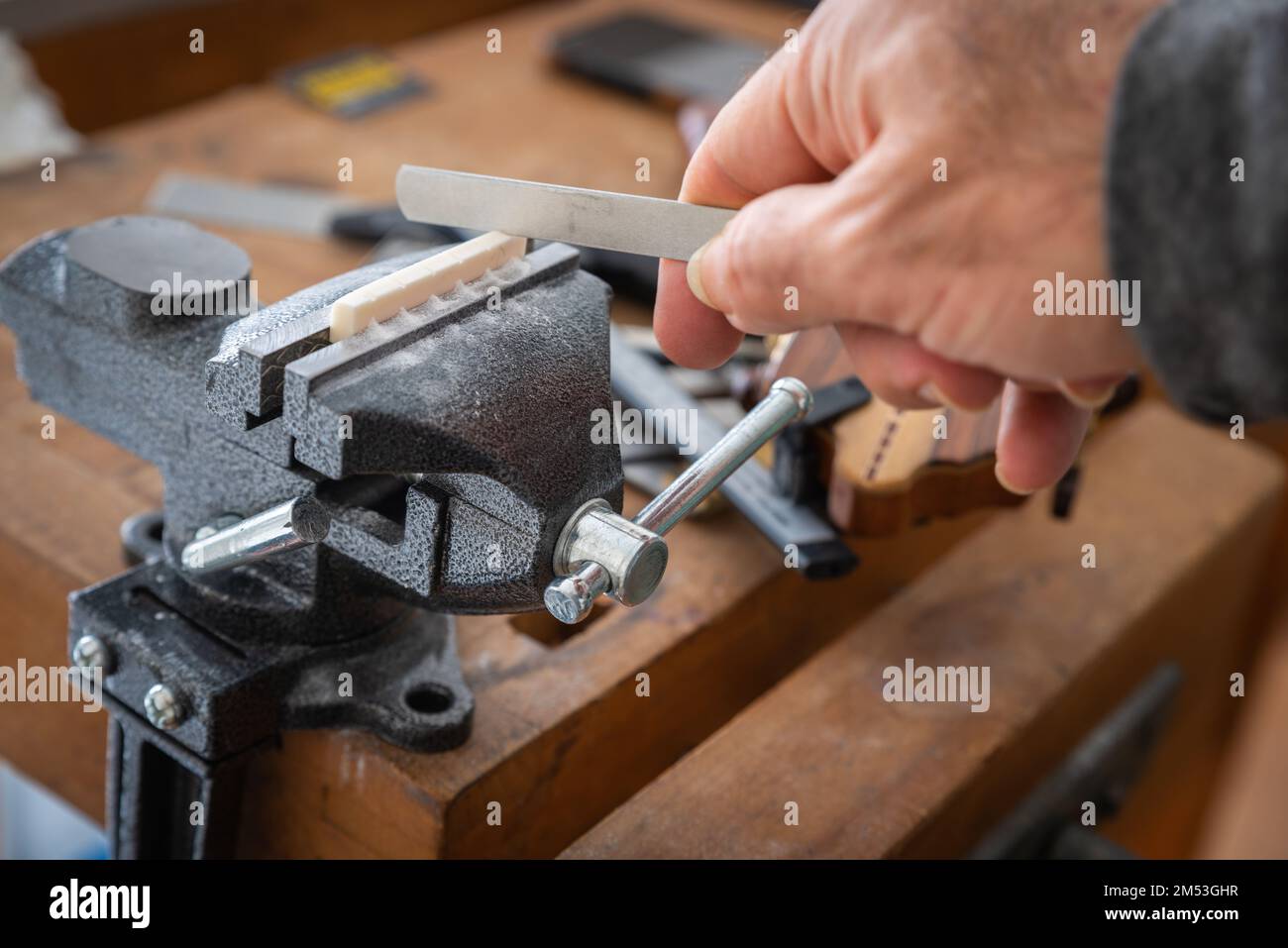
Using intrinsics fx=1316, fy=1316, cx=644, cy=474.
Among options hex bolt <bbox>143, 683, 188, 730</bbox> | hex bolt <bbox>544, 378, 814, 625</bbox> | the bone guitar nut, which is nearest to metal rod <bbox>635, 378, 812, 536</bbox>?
hex bolt <bbox>544, 378, 814, 625</bbox>

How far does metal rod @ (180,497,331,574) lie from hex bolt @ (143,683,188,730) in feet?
0.23

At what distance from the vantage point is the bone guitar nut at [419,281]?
23.1 inches

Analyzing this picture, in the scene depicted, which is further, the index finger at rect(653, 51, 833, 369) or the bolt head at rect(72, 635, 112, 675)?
the bolt head at rect(72, 635, 112, 675)

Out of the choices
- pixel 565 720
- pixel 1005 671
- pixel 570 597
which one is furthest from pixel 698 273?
pixel 1005 671

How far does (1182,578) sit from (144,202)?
95 centimetres

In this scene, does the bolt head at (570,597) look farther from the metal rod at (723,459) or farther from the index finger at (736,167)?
the index finger at (736,167)

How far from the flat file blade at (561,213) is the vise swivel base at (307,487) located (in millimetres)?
34

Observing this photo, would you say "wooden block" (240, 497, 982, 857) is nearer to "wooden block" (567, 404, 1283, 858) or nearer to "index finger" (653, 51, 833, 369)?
"wooden block" (567, 404, 1283, 858)

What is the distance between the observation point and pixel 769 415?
66 cm

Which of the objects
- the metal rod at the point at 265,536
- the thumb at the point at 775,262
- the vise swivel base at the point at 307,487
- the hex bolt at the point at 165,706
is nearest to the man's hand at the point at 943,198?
the thumb at the point at 775,262

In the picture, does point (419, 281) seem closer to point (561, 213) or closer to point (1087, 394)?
point (561, 213)

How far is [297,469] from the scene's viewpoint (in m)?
0.59

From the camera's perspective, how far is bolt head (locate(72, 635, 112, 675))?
0.68m

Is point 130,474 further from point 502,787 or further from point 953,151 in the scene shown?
point 953,151
